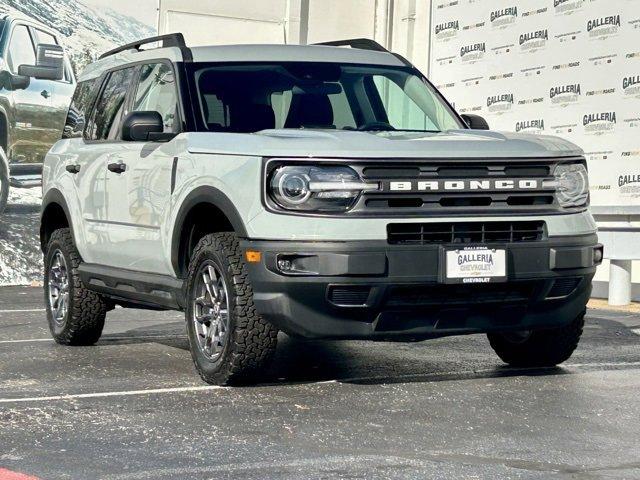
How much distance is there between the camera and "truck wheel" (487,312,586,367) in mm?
7785

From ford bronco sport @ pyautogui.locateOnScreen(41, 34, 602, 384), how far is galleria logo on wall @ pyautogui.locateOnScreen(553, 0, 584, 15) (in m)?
7.40

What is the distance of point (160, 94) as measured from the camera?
8328 mm

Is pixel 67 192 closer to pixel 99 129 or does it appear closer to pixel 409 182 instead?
pixel 99 129

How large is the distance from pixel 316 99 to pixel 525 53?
344 inches

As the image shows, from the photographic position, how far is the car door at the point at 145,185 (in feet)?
25.7

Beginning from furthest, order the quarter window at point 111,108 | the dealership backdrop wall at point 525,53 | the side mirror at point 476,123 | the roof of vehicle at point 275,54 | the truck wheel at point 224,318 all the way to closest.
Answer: the dealership backdrop wall at point 525,53, the quarter window at point 111,108, the side mirror at point 476,123, the roof of vehicle at point 275,54, the truck wheel at point 224,318

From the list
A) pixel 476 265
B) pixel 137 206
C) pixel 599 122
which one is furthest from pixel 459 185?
pixel 599 122

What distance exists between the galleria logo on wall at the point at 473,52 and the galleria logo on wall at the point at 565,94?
4.81ft

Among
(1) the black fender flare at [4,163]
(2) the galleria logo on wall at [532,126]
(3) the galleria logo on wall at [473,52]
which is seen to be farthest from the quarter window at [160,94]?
(3) the galleria logo on wall at [473,52]

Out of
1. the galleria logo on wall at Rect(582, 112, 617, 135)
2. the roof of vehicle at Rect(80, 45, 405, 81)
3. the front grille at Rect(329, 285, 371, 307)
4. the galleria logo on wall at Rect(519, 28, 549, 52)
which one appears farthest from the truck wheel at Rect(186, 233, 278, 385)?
the galleria logo on wall at Rect(519, 28, 549, 52)

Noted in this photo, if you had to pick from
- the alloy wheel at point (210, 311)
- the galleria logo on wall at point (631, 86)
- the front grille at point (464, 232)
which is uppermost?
the galleria logo on wall at point (631, 86)

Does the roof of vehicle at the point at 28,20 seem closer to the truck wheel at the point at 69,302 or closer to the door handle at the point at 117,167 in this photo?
the truck wheel at the point at 69,302

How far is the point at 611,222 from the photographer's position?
590 inches

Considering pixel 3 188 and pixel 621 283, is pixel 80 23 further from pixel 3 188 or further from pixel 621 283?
pixel 621 283
